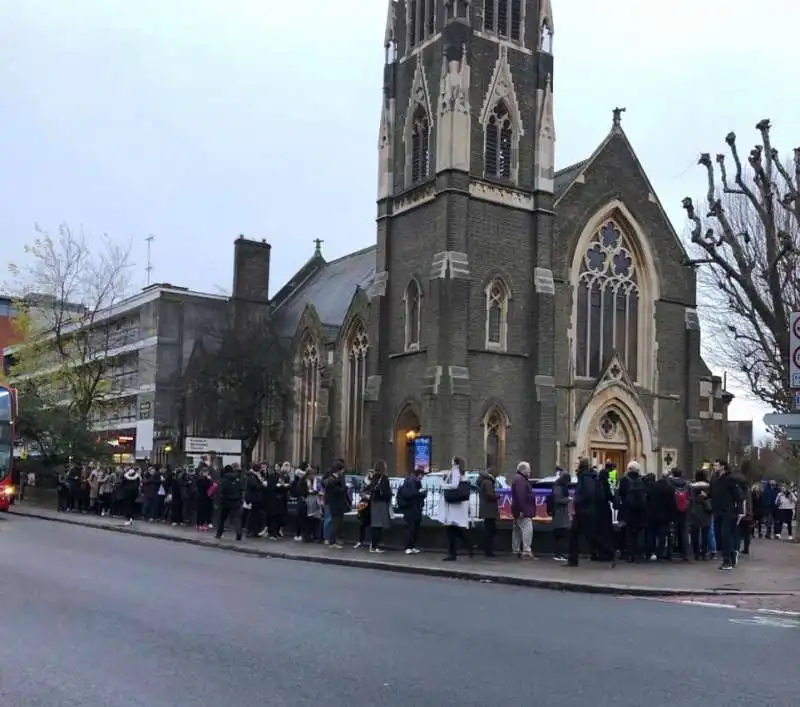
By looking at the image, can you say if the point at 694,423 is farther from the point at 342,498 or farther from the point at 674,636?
the point at 674,636

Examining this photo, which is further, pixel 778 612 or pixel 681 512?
pixel 681 512

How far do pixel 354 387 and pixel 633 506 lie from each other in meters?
24.6

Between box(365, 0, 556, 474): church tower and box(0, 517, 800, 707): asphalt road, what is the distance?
774 inches

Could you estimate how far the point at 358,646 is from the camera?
823 cm

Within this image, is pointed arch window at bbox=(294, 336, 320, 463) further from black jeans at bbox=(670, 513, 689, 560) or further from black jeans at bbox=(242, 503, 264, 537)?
black jeans at bbox=(670, 513, 689, 560)

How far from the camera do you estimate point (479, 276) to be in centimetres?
3384

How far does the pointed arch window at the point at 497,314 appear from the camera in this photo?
34000mm

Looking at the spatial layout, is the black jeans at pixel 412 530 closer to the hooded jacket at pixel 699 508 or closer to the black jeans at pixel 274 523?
the black jeans at pixel 274 523

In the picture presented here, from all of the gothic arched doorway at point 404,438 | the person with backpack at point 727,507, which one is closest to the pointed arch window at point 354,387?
the gothic arched doorway at point 404,438

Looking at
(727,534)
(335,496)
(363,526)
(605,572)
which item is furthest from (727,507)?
(335,496)

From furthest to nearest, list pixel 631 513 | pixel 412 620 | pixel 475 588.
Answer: pixel 631 513 < pixel 475 588 < pixel 412 620

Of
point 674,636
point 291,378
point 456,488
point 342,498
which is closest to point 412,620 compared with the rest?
point 674,636

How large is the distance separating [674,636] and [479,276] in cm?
2514

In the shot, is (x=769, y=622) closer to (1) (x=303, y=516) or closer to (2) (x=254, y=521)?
(1) (x=303, y=516)
